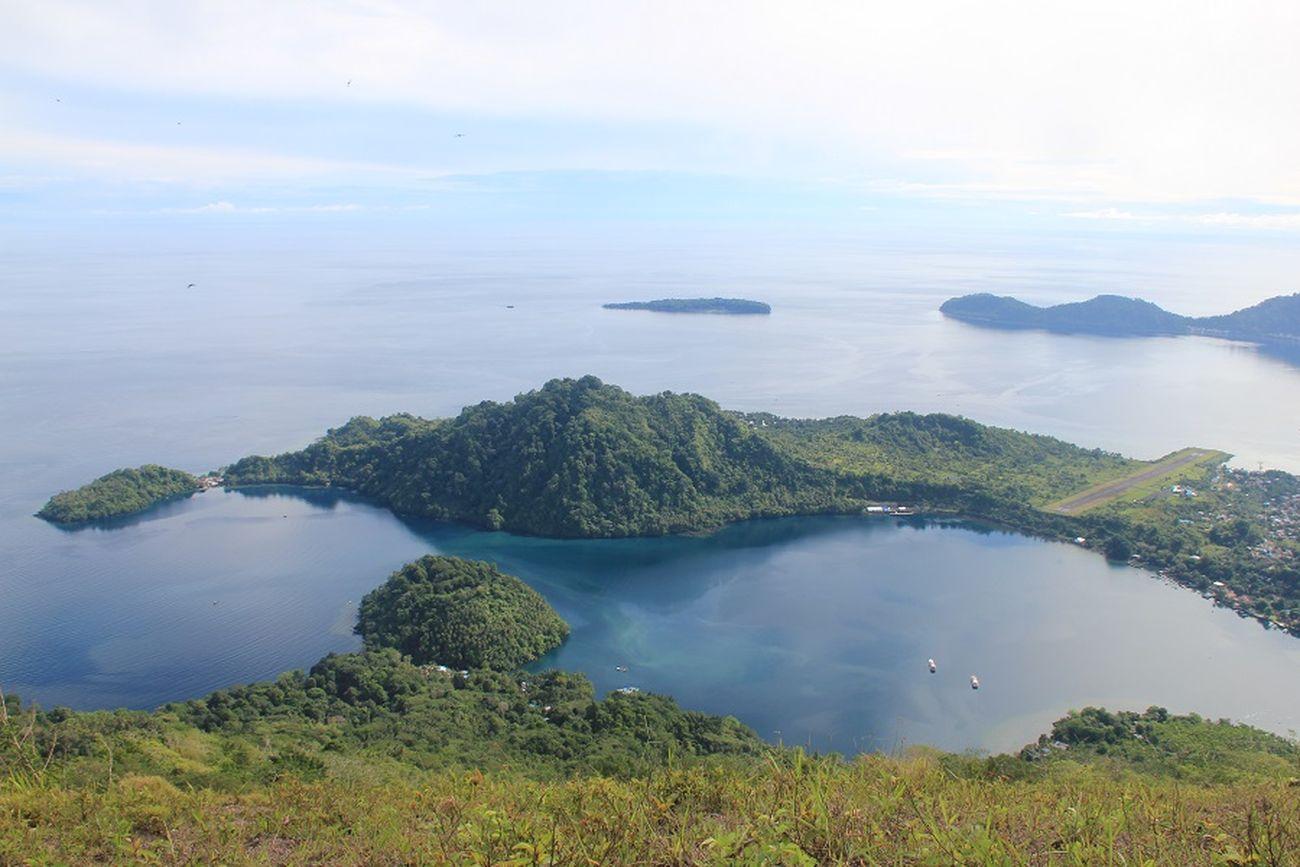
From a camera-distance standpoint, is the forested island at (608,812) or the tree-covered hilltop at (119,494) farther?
the tree-covered hilltop at (119,494)

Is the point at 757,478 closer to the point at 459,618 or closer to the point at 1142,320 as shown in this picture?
the point at 459,618

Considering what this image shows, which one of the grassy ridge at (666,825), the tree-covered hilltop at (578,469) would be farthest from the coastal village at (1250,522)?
the grassy ridge at (666,825)

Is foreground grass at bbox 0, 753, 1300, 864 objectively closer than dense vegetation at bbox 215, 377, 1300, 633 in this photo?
Yes

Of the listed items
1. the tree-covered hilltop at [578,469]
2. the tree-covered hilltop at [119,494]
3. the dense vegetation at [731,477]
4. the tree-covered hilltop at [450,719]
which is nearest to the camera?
the tree-covered hilltop at [450,719]

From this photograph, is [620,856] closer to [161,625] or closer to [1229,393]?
[161,625]

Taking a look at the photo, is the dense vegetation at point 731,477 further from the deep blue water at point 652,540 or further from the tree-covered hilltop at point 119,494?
the tree-covered hilltop at point 119,494

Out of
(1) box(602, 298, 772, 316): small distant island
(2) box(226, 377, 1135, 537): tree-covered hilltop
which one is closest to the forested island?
(2) box(226, 377, 1135, 537): tree-covered hilltop

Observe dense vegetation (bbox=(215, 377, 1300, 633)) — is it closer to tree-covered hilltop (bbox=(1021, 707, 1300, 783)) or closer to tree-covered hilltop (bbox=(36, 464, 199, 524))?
tree-covered hilltop (bbox=(36, 464, 199, 524))
